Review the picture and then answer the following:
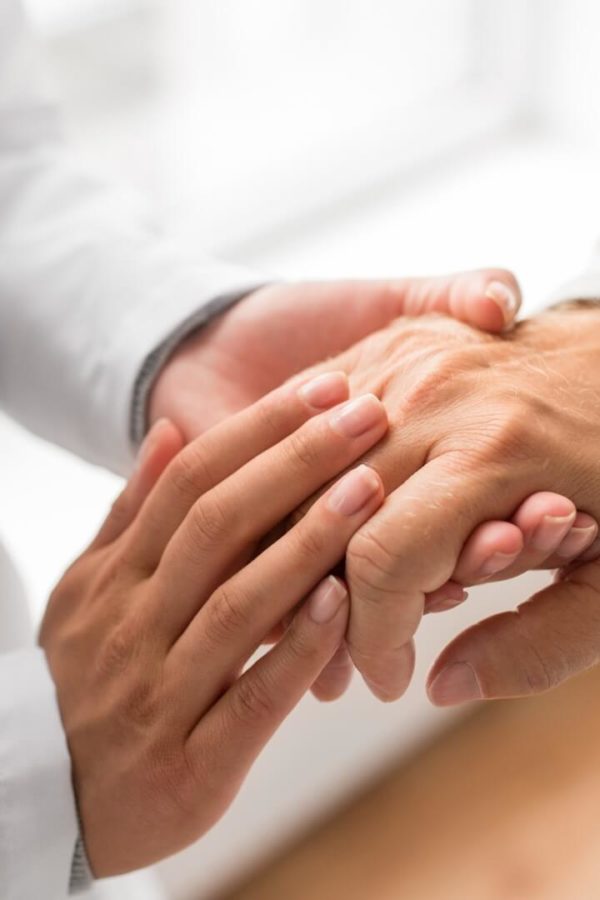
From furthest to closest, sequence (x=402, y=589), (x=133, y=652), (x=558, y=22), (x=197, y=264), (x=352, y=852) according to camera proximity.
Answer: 1. (x=558, y=22)
2. (x=352, y=852)
3. (x=197, y=264)
4. (x=133, y=652)
5. (x=402, y=589)

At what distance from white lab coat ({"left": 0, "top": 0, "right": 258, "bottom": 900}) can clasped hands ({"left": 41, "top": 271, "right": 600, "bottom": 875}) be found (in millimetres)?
155

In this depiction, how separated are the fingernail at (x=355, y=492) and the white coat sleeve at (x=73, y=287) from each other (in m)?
0.33

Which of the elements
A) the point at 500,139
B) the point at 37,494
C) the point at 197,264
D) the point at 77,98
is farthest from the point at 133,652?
the point at 500,139

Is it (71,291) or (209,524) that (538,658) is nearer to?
(209,524)

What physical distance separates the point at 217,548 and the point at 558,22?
4.06 ft

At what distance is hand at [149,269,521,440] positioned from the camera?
95cm

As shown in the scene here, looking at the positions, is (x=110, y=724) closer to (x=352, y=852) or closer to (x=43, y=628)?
(x=43, y=628)

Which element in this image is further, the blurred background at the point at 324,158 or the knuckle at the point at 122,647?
the blurred background at the point at 324,158

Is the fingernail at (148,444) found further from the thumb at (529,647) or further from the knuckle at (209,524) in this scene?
the thumb at (529,647)

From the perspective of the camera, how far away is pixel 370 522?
0.69 metres

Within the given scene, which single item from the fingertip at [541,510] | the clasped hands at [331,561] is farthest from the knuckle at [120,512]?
the fingertip at [541,510]

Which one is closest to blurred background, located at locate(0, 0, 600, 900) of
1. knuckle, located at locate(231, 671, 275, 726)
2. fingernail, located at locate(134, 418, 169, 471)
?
fingernail, located at locate(134, 418, 169, 471)

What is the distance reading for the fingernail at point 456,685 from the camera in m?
0.71

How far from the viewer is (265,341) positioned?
3.21 ft
